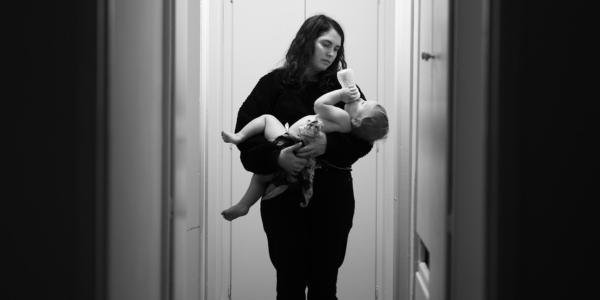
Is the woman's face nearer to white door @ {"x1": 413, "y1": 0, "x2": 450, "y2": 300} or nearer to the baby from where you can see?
the baby

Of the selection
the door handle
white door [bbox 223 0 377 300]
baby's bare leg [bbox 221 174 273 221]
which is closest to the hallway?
the door handle

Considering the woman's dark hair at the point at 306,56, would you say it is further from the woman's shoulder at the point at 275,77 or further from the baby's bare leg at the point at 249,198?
the baby's bare leg at the point at 249,198

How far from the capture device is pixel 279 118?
2.03m

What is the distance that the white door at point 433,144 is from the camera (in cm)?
115

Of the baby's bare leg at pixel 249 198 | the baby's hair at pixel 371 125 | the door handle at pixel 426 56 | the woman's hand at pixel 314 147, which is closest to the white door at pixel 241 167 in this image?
the baby's bare leg at pixel 249 198

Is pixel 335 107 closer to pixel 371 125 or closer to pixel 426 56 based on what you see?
pixel 371 125

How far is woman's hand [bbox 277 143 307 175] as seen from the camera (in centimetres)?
185

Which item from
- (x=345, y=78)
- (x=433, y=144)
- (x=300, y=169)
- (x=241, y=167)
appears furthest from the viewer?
(x=241, y=167)

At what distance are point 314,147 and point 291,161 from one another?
0.10 meters
